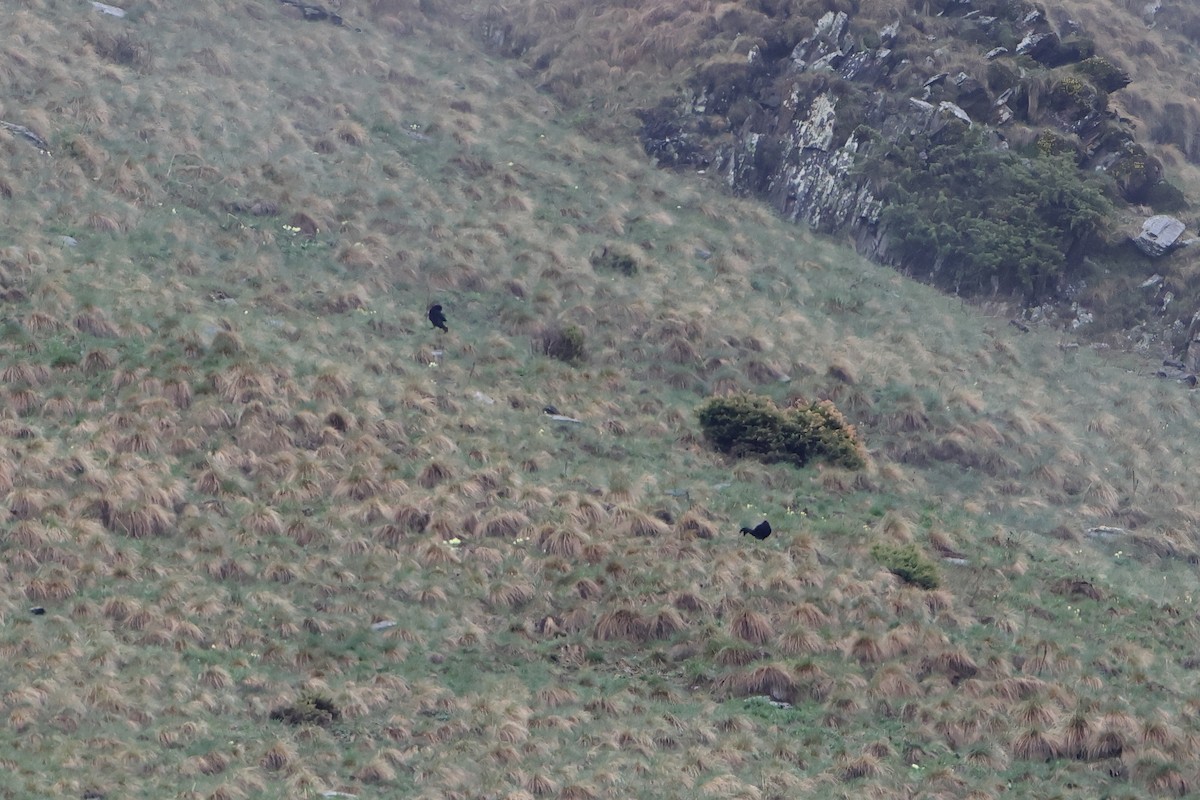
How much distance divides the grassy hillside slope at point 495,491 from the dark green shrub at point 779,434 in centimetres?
52

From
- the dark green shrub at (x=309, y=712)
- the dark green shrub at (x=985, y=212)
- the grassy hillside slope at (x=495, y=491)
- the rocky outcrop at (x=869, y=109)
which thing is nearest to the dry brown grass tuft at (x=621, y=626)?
the grassy hillside slope at (x=495, y=491)

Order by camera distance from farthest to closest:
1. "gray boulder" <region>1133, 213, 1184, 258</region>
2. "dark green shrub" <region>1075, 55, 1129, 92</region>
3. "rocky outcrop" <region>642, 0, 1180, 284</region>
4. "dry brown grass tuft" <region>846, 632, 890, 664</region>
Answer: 1. "dark green shrub" <region>1075, 55, 1129, 92</region>
2. "rocky outcrop" <region>642, 0, 1180, 284</region>
3. "gray boulder" <region>1133, 213, 1184, 258</region>
4. "dry brown grass tuft" <region>846, 632, 890, 664</region>

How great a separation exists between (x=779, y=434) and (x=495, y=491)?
6.55m

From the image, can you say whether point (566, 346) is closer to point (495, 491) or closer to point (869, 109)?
point (495, 491)

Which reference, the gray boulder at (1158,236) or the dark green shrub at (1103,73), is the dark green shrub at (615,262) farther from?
the dark green shrub at (1103,73)

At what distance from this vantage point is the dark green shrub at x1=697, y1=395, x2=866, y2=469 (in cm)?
2692

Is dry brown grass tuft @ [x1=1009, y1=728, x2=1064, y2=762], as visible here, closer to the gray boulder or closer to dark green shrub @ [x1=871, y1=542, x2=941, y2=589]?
dark green shrub @ [x1=871, y1=542, x2=941, y2=589]

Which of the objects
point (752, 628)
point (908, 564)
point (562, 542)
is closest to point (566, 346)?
point (562, 542)

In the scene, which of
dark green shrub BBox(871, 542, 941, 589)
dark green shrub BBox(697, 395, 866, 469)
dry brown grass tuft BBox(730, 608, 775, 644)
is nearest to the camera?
dry brown grass tuft BBox(730, 608, 775, 644)

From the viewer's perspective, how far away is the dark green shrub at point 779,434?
2692cm

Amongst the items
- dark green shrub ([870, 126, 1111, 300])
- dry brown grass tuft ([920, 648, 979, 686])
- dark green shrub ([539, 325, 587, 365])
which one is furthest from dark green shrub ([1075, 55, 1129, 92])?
dry brown grass tuft ([920, 648, 979, 686])

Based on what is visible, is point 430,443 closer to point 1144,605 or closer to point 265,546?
point 265,546

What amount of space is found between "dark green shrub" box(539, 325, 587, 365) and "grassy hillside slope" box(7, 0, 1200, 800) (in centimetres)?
26

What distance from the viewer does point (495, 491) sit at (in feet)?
76.9
